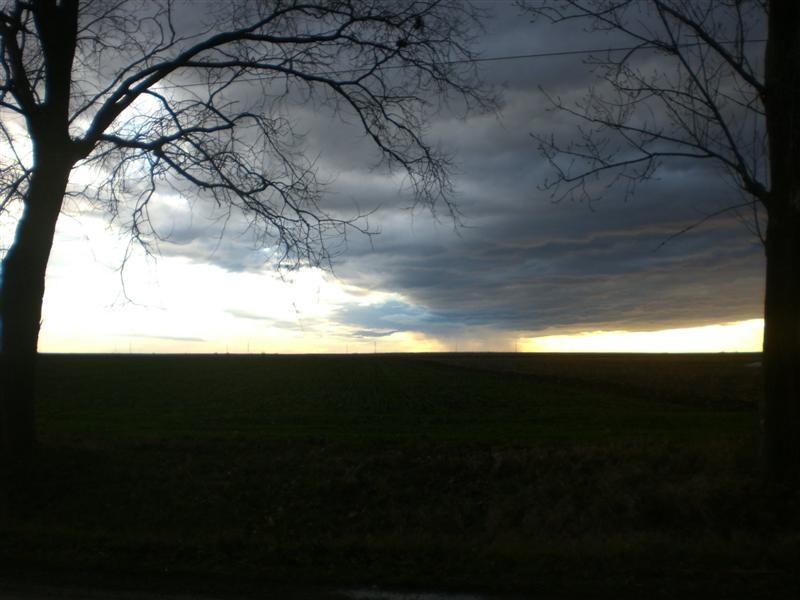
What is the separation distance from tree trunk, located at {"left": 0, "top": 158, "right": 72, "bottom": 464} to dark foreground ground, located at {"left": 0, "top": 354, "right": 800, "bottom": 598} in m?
0.69

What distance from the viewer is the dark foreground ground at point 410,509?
6707 millimetres

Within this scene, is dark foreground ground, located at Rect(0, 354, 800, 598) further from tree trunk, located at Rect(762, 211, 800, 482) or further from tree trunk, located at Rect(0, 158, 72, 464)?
tree trunk, located at Rect(0, 158, 72, 464)

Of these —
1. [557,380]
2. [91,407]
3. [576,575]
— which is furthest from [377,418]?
[557,380]

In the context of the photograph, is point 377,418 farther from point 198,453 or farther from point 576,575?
point 576,575

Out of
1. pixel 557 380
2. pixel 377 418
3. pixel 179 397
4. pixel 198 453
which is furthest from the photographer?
pixel 557 380

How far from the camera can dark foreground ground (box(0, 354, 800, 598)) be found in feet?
22.0

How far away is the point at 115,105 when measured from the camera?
12547mm

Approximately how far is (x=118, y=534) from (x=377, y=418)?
16297 mm

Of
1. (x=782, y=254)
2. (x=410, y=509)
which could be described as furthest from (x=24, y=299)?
(x=782, y=254)

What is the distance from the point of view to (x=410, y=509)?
12008 mm

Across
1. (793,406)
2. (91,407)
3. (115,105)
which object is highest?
(115,105)

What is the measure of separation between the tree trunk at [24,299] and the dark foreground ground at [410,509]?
0.69 metres

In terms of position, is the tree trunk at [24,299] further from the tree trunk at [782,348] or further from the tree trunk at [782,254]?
the tree trunk at [782,348]

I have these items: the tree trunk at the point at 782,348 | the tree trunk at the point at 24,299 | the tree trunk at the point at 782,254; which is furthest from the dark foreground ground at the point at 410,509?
the tree trunk at the point at 782,254
